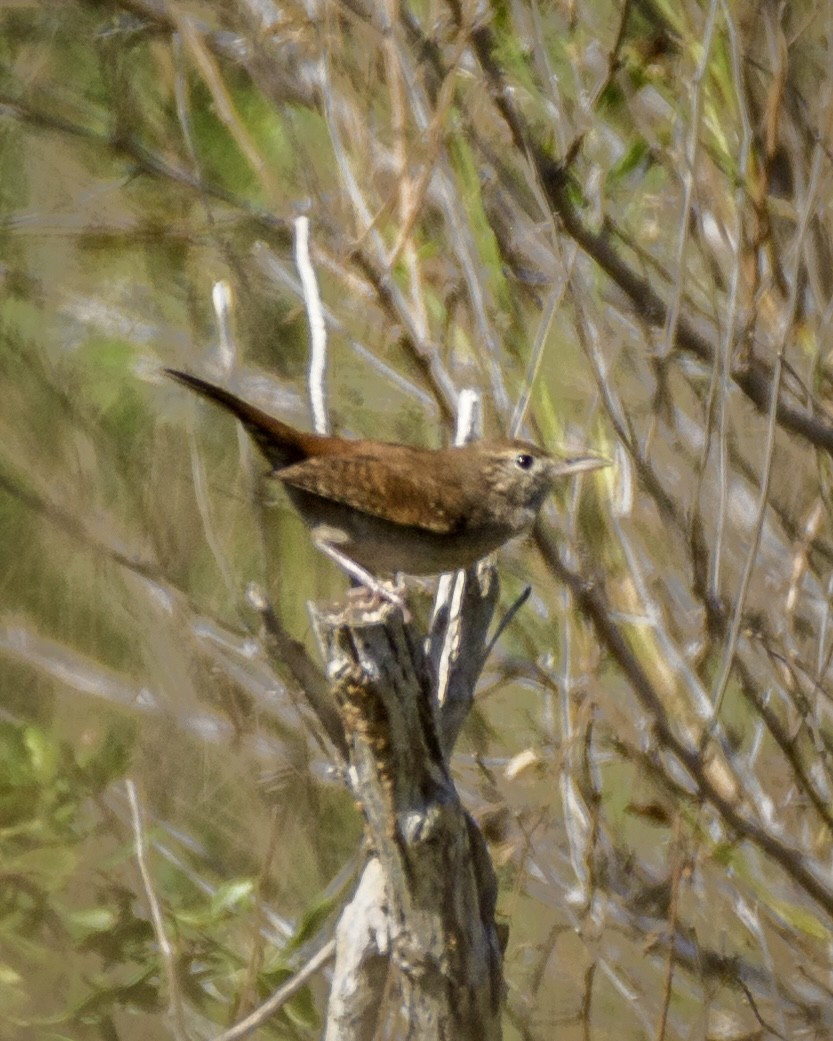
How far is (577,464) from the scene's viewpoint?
9.38 feet

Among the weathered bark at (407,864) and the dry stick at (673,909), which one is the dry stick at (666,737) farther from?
the weathered bark at (407,864)

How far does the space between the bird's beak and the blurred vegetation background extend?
9 cm

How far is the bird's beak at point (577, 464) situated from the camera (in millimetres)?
2818

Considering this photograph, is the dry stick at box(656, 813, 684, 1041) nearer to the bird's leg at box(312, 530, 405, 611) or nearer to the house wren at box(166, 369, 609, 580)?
the house wren at box(166, 369, 609, 580)

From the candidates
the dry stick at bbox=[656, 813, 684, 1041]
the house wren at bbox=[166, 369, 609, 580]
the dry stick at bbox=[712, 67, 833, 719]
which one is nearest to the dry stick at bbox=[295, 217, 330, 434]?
the house wren at bbox=[166, 369, 609, 580]

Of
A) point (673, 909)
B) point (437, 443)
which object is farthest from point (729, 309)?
point (437, 443)

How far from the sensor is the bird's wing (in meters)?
2.68

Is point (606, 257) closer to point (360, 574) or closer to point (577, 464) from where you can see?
point (577, 464)

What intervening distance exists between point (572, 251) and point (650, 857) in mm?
2181

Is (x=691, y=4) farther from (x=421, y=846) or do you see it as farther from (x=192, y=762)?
(x=192, y=762)

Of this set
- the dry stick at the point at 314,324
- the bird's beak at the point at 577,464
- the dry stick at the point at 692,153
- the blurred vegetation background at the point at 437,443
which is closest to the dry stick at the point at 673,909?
the blurred vegetation background at the point at 437,443

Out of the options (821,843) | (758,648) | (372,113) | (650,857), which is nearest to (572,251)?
(372,113)

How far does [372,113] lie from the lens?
3.46m

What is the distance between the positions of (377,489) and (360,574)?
223mm
